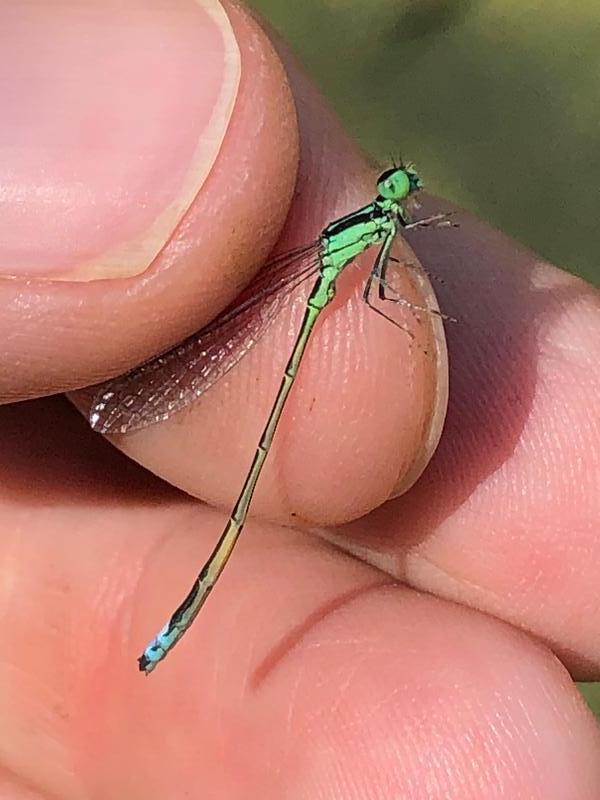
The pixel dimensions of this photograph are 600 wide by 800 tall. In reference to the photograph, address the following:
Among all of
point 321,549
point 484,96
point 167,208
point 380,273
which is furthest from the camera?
point 484,96

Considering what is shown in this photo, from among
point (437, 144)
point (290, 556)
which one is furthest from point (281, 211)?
point (437, 144)

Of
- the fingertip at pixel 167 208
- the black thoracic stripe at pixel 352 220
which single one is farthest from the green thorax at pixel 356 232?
the fingertip at pixel 167 208

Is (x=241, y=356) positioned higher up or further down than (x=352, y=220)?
further down

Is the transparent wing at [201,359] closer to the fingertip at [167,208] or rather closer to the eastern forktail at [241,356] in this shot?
the eastern forktail at [241,356]

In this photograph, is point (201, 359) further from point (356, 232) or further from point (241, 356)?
point (356, 232)

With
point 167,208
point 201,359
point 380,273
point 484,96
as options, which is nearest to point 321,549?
point 201,359

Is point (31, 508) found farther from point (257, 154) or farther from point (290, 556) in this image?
point (257, 154)

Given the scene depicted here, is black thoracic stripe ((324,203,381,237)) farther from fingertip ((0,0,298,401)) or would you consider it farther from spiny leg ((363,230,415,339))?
fingertip ((0,0,298,401))
